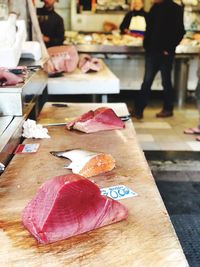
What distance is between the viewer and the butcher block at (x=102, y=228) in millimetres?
1261

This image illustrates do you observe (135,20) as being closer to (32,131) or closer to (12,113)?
(32,131)

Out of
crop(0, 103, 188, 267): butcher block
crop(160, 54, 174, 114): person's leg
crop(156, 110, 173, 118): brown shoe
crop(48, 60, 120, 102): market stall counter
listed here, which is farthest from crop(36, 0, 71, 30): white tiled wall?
crop(0, 103, 188, 267): butcher block

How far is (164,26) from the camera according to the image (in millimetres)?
6102

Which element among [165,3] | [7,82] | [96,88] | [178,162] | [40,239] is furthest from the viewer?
[165,3]

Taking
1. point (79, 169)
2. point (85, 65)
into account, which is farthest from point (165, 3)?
point (79, 169)

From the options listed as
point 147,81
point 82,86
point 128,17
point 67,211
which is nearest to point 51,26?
point 147,81

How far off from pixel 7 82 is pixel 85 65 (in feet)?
8.31

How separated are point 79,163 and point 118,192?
0.28 metres

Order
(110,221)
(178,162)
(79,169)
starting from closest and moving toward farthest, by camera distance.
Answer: (110,221) → (79,169) → (178,162)

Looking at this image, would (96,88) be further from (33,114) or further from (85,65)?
(33,114)

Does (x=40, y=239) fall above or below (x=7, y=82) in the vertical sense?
below

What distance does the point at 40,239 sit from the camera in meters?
1.35

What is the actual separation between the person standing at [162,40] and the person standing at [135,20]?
63.6 inches

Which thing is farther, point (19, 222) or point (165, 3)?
point (165, 3)
